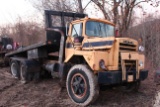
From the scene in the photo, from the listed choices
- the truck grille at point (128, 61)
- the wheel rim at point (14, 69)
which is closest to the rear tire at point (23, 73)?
the wheel rim at point (14, 69)

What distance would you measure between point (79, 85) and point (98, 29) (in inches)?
75.3

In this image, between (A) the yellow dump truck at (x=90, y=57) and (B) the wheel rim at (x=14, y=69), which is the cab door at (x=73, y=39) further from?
(B) the wheel rim at (x=14, y=69)

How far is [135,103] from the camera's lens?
6.31 metres

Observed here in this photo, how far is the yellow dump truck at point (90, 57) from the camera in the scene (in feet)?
19.6

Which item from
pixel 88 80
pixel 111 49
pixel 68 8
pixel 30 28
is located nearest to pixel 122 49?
pixel 111 49

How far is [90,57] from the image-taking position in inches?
237

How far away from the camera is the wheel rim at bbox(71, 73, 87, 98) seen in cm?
618

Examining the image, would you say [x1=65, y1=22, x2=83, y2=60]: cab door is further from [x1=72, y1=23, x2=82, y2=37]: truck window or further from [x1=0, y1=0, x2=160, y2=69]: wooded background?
[x1=0, y1=0, x2=160, y2=69]: wooded background

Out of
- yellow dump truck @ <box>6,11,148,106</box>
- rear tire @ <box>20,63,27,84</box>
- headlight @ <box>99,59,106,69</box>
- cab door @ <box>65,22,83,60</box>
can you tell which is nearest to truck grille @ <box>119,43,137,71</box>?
yellow dump truck @ <box>6,11,148,106</box>

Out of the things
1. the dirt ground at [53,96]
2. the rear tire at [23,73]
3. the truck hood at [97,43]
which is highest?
the truck hood at [97,43]

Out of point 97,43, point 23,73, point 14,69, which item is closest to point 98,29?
point 97,43

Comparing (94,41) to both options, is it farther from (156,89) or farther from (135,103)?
(156,89)

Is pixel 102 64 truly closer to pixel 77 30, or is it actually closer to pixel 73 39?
pixel 73 39

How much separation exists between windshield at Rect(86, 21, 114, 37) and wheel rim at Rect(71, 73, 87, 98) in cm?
133
